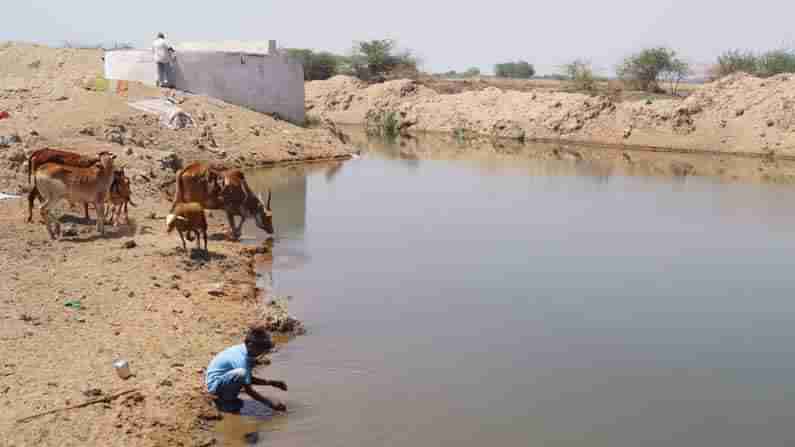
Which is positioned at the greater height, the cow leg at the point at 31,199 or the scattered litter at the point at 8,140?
the scattered litter at the point at 8,140

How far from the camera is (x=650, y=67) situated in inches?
2357

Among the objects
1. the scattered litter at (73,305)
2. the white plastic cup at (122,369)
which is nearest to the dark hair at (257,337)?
the white plastic cup at (122,369)

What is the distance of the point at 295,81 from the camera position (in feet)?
110

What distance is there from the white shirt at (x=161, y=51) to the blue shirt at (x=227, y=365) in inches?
918

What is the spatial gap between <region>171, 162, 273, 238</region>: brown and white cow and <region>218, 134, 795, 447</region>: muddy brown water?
3.06 feet

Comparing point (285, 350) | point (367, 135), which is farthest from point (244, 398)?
point (367, 135)

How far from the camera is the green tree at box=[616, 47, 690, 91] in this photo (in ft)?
196

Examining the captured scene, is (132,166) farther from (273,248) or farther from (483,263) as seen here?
(483,263)

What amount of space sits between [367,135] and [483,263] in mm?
31326

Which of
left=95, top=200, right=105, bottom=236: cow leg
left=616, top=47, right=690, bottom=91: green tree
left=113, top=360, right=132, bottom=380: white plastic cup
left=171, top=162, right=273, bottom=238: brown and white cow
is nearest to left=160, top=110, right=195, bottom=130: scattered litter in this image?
left=171, top=162, right=273, bottom=238: brown and white cow

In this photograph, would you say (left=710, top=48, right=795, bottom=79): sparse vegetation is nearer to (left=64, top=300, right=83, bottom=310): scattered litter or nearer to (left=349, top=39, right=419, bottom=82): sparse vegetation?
(left=349, top=39, right=419, bottom=82): sparse vegetation

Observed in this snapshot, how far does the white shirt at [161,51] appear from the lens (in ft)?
94.3

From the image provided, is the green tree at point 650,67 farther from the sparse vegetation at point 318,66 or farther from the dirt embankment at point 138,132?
the dirt embankment at point 138,132

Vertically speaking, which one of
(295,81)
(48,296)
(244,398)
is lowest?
(244,398)
